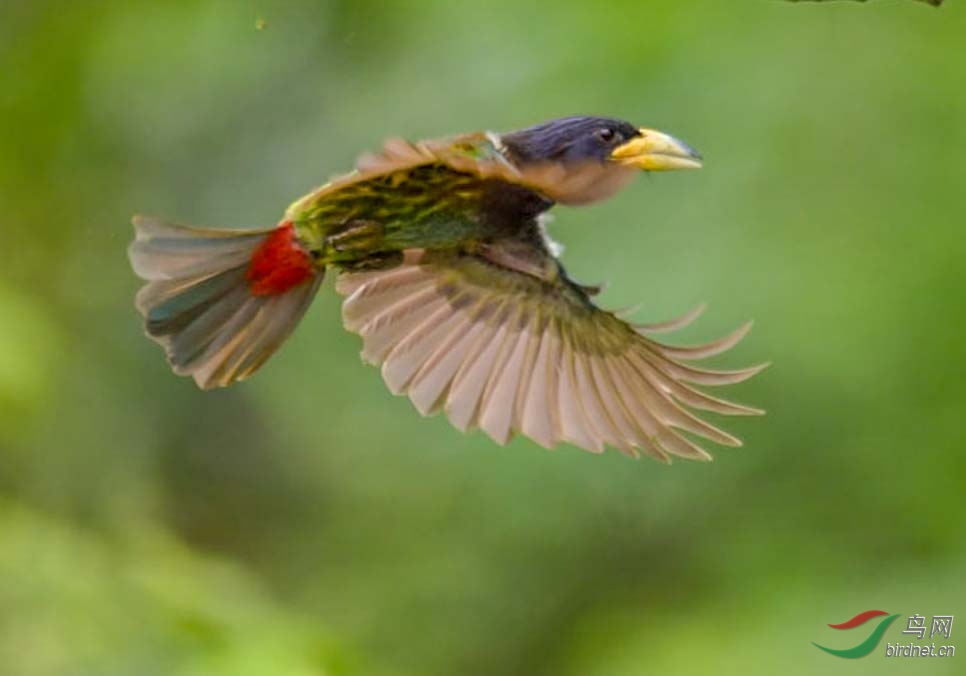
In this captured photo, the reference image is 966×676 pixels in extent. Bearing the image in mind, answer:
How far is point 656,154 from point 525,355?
0.64m

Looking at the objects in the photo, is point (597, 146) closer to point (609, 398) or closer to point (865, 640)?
point (609, 398)

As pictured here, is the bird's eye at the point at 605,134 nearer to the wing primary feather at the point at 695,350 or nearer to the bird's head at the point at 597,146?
the bird's head at the point at 597,146

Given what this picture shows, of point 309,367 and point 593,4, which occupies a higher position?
point 593,4

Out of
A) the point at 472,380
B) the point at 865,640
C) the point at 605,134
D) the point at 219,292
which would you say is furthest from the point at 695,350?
the point at 865,640

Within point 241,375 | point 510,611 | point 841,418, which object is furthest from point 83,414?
point 241,375

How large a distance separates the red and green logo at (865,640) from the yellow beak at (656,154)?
2095 mm

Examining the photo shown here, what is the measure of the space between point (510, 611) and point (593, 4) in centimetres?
182

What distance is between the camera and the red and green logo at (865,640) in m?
4.55

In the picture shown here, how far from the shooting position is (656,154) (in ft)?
9.06

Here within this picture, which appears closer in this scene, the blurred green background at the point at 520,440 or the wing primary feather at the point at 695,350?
the wing primary feather at the point at 695,350

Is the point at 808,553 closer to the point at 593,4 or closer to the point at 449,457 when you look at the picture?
the point at 449,457

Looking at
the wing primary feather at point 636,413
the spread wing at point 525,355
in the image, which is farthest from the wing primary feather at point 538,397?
the wing primary feather at point 636,413

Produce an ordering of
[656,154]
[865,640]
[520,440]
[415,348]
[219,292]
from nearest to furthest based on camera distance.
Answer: [656,154], [219,292], [415,348], [865,640], [520,440]

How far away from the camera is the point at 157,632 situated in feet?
13.1
